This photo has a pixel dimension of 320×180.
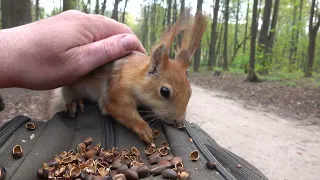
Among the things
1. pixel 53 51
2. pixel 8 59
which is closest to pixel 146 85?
pixel 53 51

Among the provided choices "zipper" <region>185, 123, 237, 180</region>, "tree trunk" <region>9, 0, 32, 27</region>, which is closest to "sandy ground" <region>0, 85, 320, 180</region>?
"tree trunk" <region>9, 0, 32, 27</region>

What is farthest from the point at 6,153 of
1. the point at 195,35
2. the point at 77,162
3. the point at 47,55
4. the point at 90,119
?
the point at 195,35

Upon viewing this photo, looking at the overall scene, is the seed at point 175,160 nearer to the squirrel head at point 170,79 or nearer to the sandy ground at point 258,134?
the squirrel head at point 170,79

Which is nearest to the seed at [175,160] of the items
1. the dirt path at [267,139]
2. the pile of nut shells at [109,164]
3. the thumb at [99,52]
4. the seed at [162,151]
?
the pile of nut shells at [109,164]

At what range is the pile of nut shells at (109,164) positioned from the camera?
1411mm

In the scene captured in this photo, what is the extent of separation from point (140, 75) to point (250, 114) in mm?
5597

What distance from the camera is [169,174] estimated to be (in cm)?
137

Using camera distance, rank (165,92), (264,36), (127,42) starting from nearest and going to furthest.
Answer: (165,92), (127,42), (264,36)

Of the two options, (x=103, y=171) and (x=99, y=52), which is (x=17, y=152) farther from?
(x=99, y=52)

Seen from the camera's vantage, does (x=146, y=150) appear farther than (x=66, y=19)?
No

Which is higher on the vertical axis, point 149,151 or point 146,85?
point 146,85

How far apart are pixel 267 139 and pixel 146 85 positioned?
3.71m

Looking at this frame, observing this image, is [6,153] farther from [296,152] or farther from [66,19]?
[296,152]

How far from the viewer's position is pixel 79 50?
2426mm
